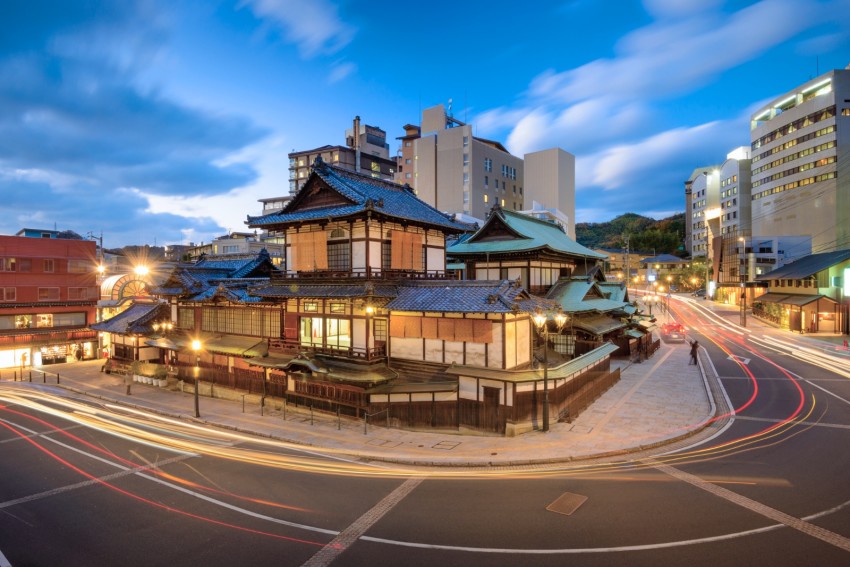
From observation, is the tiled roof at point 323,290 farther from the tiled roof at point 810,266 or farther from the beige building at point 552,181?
the beige building at point 552,181

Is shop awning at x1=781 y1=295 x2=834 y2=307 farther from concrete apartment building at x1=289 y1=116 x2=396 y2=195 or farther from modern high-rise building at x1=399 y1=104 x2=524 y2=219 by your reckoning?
concrete apartment building at x1=289 y1=116 x2=396 y2=195

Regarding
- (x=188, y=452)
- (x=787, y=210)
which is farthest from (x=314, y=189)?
(x=787, y=210)

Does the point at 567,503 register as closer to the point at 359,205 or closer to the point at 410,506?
the point at 410,506

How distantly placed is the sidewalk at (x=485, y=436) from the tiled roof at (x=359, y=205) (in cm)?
1238

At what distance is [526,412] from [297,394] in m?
14.7

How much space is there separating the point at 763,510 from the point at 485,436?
11.3 metres

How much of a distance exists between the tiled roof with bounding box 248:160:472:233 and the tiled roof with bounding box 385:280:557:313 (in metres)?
5.01

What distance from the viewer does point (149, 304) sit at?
134ft

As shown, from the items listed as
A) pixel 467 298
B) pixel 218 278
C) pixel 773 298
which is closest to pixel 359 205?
pixel 467 298

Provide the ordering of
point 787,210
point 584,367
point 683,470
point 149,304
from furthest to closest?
point 787,210 → point 149,304 → point 584,367 → point 683,470

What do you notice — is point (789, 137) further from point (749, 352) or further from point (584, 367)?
point (584, 367)

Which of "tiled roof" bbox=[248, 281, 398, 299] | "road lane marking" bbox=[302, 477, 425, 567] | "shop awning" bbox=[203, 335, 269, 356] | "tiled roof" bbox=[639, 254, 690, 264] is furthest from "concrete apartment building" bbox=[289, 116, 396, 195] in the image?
"road lane marking" bbox=[302, 477, 425, 567]

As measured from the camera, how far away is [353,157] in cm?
11125

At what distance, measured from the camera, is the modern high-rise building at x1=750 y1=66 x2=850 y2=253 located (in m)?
74.5
